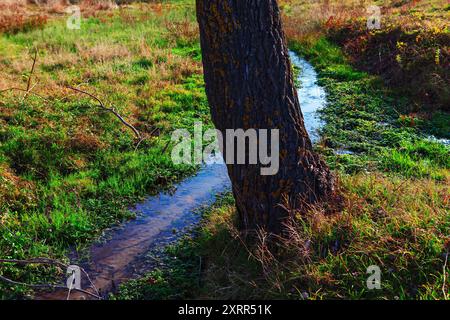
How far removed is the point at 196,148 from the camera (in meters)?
8.24

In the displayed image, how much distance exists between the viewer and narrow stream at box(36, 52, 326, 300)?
5086 mm

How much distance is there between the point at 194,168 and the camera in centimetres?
761

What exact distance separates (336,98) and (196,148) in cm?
382

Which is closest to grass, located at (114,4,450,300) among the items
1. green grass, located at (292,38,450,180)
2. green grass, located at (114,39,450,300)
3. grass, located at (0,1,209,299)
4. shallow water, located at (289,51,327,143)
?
green grass, located at (114,39,450,300)

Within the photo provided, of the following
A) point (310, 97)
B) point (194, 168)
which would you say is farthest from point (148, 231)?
point (310, 97)

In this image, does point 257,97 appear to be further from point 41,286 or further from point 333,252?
point 41,286

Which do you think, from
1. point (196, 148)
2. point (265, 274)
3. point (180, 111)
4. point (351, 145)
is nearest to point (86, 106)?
point (180, 111)

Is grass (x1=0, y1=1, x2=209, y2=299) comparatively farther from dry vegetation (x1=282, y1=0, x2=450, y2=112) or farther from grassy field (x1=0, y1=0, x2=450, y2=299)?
dry vegetation (x1=282, y1=0, x2=450, y2=112)

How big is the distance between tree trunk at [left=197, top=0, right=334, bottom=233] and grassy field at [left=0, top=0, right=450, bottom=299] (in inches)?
11.0

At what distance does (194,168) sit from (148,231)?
1912mm

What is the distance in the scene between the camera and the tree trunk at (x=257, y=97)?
4348mm

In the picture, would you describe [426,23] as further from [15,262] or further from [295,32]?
[15,262]

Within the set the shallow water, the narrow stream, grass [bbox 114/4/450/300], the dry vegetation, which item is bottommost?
the narrow stream

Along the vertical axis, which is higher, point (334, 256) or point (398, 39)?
point (398, 39)
